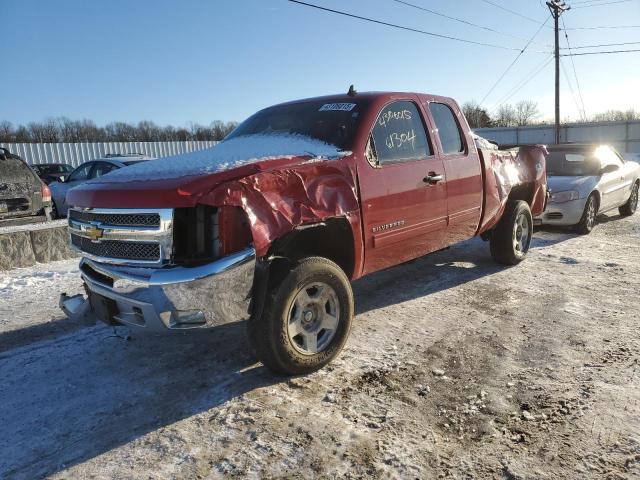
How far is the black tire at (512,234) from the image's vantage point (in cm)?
575

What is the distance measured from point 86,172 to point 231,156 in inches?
372

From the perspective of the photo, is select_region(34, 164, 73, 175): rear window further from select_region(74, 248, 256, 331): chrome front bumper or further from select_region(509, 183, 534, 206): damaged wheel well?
select_region(74, 248, 256, 331): chrome front bumper

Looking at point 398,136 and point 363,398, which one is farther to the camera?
point 398,136

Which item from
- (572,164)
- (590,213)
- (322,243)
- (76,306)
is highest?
(572,164)

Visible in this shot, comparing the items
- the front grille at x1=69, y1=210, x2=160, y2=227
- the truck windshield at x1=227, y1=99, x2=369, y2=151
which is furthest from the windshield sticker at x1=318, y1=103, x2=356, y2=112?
the front grille at x1=69, y1=210, x2=160, y2=227

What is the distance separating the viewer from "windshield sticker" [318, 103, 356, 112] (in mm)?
4059

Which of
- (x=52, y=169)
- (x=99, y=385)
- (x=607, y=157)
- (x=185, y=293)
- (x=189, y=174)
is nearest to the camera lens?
(x=185, y=293)

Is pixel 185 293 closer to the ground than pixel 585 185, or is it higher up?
closer to the ground

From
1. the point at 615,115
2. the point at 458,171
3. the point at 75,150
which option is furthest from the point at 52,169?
the point at 615,115

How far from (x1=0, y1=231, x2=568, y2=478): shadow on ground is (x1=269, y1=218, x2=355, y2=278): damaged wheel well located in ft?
2.82

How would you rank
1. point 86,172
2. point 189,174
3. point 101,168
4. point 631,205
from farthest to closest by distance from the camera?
1. point 86,172
2. point 101,168
3. point 631,205
4. point 189,174

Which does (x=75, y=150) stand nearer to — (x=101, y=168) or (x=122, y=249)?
(x=101, y=168)

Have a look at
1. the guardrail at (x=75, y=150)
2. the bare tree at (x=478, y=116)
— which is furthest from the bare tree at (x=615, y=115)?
the guardrail at (x=75, y=150)

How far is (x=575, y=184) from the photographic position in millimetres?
7953
